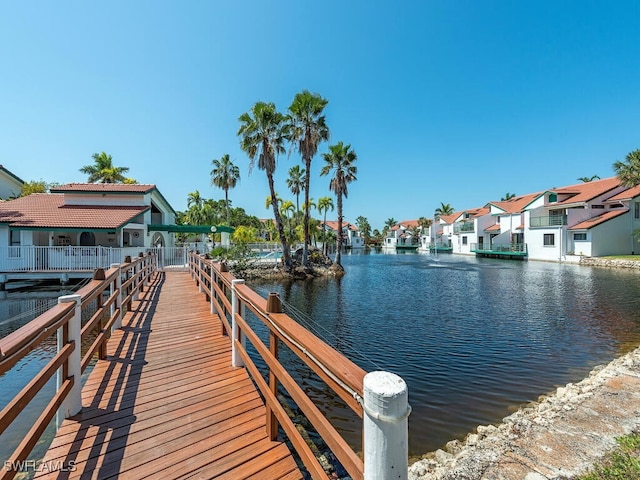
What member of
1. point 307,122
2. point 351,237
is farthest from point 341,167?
point 351,237

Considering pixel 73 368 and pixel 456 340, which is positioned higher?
pixel 73 368

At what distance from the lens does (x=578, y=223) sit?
32.6 meters

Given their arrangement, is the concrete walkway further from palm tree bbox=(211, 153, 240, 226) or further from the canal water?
palm tree bbox=(211, 153, 240, 226)

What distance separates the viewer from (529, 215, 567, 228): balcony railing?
33188 mm

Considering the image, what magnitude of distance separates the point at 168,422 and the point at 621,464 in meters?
4.37

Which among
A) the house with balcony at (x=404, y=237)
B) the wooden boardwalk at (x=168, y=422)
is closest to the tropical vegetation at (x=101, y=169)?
the wooden boardwalk at (x=168, y=422)

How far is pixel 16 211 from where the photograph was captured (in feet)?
55.4

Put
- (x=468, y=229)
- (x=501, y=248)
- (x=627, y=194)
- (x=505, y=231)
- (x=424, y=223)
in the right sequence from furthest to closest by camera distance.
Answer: (x=424, y=223), (x=468, y=229), (x=505, y=231), (x=501, y=248), (x=627, y=194)

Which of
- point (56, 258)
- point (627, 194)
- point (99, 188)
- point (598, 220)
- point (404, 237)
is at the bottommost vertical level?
point (56, 258)

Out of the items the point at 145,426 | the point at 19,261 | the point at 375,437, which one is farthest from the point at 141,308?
the point at 19,261

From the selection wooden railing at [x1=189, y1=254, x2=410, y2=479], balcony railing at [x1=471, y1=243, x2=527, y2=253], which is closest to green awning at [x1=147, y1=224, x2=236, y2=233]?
wooden railing at [x1=189, y1=254, x2=410, y2=479]

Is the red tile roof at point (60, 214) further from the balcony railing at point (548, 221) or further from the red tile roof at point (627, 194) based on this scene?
the red tile roof at point (627, 194)

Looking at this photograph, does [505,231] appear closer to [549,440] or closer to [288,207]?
[288,207]

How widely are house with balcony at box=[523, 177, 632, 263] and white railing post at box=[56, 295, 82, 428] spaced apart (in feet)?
127
